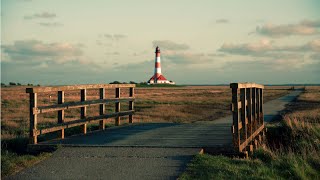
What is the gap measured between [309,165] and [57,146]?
4807 millimetres

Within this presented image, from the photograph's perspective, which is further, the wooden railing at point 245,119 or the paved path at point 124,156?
the wooden railing at point 245,119

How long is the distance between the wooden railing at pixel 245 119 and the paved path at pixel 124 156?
1.12 feet

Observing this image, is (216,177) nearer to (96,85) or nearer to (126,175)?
(126,175)

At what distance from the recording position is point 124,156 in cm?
834

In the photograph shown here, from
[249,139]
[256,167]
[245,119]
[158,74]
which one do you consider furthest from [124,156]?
[158,74]

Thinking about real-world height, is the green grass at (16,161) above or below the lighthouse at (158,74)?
below

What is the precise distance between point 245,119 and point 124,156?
3262 mm

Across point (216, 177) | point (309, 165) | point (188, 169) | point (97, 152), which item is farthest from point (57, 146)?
point (309, 165)

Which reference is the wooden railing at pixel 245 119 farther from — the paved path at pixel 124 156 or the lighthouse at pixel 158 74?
the lighthouse at pixel 158 74

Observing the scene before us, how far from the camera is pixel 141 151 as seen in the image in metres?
8.71

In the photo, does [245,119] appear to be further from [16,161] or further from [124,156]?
[16,161]

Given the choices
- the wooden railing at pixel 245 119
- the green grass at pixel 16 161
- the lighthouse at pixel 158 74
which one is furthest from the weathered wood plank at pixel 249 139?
the lighthouse at pixel 158 74

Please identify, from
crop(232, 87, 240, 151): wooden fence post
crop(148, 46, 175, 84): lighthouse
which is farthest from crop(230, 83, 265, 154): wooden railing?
crop(148, 46, 175, 84): lighthouse

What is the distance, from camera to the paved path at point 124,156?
7203mm
